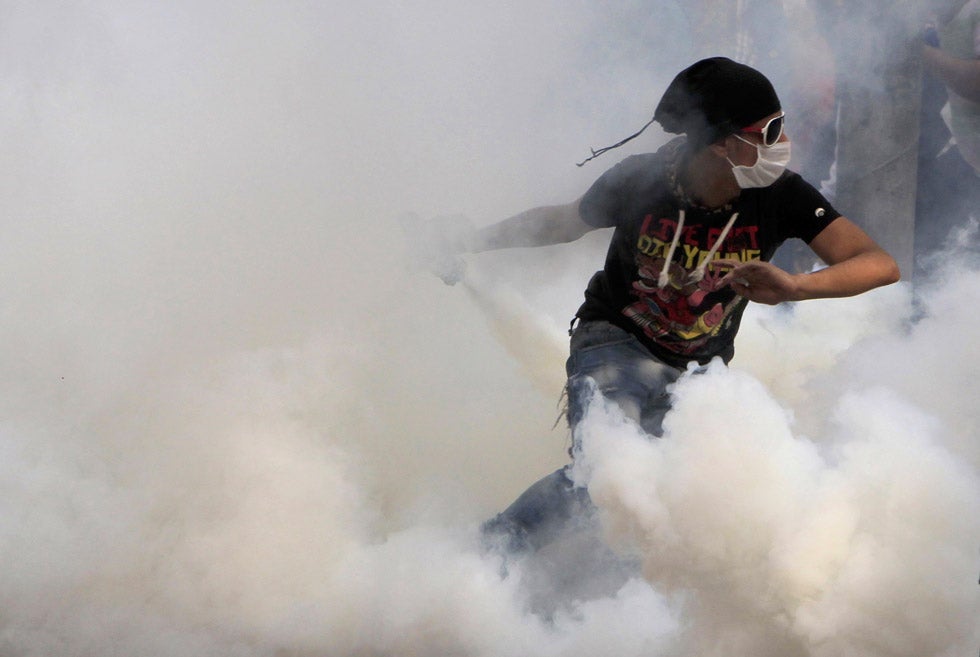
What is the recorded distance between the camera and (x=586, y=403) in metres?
2.84

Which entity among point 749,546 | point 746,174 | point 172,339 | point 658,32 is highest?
point 658,32

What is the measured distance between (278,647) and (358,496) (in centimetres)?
63

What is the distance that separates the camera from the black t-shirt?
111 inches

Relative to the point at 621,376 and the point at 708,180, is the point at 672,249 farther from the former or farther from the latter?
the point at 621,376

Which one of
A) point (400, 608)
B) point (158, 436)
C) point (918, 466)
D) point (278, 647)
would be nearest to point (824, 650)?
point (918, 466)

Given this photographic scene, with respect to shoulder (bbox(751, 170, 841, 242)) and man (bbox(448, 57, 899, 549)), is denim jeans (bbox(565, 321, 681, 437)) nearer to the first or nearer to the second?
man (bbox(448, 57, 899, 549))

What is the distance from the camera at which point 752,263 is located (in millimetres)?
2535

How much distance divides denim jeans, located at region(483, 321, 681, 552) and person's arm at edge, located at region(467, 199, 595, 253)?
28 cm

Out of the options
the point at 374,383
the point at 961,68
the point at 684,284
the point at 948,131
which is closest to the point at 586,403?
the point at 684,284

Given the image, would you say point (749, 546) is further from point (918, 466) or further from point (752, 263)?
point (752, 263)

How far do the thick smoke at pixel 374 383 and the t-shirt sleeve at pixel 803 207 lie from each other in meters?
0.41

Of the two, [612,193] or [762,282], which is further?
[612,193]

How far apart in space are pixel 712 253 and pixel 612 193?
1.03ft

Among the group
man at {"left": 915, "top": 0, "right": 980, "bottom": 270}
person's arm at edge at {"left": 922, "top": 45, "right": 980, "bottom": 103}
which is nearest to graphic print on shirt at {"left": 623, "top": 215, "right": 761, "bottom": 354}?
man at {"left": 915, "top": 0, "right": 980, "bottom": 270}
